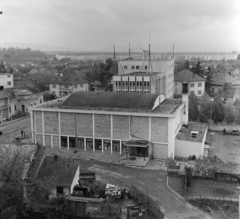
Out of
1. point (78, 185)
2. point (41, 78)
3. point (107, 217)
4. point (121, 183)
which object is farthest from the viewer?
point (41, 78)

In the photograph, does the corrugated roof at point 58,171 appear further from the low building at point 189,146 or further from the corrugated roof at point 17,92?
the corrugated roof at point 17,92

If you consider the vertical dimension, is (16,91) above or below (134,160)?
above

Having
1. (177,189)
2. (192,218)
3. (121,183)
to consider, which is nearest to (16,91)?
(121,183)

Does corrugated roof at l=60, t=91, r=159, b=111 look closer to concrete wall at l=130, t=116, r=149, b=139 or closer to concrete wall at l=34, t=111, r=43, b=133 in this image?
concrete wall at l=130, t=116, r=149, b=139

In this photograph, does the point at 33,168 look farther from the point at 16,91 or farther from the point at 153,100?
the point at 16,91

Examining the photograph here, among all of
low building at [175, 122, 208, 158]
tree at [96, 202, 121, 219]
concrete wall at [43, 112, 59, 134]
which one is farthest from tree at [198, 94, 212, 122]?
tree at [96, 202, 121, 219]

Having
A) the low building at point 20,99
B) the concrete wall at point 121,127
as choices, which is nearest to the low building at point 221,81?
the low building at point 20,99

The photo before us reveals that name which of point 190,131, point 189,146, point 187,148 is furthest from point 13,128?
point 189,146

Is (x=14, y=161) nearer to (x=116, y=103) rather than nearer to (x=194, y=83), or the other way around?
(x=116, y=103)
